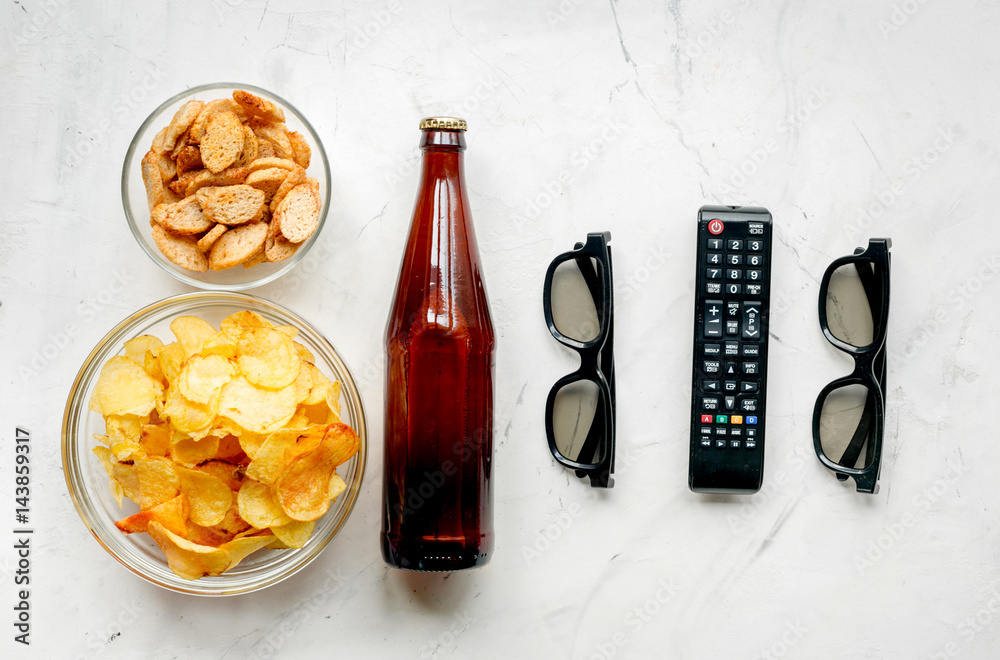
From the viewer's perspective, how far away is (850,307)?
0.83m

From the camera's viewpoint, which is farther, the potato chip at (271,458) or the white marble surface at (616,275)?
the white marble surface at (616,275)

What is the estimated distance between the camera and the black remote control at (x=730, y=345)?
788mm

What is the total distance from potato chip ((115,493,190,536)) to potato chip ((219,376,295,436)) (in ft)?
0.29

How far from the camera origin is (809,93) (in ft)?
2.71

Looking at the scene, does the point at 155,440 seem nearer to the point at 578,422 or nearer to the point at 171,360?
the point at 171,360

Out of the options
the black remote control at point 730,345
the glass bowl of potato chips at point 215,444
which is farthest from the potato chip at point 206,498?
the black remote control at point 730,345

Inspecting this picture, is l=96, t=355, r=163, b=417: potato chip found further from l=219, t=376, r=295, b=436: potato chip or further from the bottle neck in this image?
the bottle neck

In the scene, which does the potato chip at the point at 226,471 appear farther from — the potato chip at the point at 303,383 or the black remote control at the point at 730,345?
the black remote control at the point at 730,345

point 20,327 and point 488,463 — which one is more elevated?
point 20,327

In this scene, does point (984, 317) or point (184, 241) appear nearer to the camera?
point (184, 241)

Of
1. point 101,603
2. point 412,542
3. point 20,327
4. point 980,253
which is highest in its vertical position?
point 980,253

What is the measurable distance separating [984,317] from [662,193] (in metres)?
0.41

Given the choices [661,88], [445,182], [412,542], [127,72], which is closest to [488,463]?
[412,542]

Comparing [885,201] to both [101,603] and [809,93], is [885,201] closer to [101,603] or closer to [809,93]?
[809,93]
